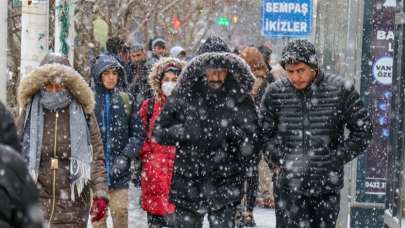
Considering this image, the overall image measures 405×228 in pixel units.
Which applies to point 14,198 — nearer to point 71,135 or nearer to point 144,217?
point 71,135

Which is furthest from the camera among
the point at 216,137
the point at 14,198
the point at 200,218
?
the point at 200,218

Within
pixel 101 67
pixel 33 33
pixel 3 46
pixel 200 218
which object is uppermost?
pixel 33 33

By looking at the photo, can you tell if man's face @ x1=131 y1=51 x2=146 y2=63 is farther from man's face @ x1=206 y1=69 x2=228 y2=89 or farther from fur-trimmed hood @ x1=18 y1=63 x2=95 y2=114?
fur-trimmed hood @ x1=18 y1=63 x2=95 y2=114

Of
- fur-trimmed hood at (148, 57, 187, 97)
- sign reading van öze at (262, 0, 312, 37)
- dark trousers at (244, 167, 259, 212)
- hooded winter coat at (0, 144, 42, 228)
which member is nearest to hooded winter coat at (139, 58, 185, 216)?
fur-trimmed hood at (148, 57, 187, 97)

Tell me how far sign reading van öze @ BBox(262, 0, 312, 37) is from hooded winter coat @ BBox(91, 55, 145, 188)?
19.7 ft

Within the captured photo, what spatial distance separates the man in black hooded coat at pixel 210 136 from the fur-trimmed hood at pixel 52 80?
32.7 inches

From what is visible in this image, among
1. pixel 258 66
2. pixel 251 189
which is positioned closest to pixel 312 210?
pixel 251 189

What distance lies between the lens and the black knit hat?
7.27 meters

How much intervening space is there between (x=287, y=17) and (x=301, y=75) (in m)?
7.50

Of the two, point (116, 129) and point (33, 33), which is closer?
point (116, 129)

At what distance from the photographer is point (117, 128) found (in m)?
8.84

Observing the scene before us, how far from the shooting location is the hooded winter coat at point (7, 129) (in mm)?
3551

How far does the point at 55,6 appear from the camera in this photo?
1218cm

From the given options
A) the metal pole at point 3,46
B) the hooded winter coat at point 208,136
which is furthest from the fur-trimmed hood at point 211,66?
the metal pole at point 3,46
